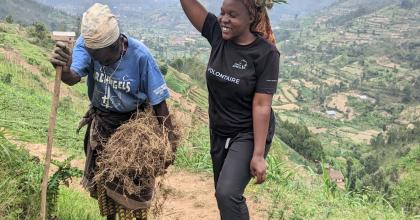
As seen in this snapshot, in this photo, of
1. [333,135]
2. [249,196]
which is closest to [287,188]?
[249,196]

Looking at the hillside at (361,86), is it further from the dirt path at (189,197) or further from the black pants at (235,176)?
the black pants at (235,176)

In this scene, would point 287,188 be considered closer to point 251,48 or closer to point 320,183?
point 320,183

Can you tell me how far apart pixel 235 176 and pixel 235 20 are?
2.68ft

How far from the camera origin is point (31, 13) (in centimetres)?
8762

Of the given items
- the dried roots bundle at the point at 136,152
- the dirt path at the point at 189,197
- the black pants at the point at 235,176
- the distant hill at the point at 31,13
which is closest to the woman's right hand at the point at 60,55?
the dried roots bundle at the point at 136,152

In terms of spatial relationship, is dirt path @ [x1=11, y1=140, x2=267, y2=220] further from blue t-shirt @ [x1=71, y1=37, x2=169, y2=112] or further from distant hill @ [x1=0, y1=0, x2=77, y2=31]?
distant hill @ [x1=0, y1=0, x2=77, y2=31]

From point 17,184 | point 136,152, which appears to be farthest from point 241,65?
point 17,184

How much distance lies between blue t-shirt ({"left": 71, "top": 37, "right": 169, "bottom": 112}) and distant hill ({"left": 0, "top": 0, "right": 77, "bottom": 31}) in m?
76.4

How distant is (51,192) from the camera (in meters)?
2.91

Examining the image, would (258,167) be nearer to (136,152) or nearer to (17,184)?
(136,152)

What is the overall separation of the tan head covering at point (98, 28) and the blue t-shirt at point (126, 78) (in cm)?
18

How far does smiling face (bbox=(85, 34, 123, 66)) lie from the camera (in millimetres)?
2537

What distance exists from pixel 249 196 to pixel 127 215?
83.3 inches

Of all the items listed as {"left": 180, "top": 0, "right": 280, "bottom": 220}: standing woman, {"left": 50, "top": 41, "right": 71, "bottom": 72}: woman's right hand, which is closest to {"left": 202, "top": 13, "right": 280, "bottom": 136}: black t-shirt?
{"left": 180, "top": 0, "right": 280, "bottom": 220}: standing woman
